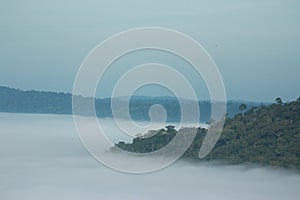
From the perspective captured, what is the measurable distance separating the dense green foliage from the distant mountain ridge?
10 cm

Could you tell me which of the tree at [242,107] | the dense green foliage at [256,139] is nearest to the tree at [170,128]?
the dense green foliage at [256,139]

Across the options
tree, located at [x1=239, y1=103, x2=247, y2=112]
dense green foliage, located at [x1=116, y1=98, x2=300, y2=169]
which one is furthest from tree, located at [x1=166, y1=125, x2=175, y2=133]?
tree, located at [x1=239, y1=103, x2=247, y2=112]

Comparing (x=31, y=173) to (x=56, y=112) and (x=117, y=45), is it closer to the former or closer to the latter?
(x=56, y=112)

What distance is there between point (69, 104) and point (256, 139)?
1.24 meters

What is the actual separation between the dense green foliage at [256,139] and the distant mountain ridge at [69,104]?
0.10 m

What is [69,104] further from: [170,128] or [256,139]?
[256,139]

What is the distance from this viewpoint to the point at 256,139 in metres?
3.29

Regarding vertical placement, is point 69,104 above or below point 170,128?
above

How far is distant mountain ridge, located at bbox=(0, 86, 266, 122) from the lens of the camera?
3.00m

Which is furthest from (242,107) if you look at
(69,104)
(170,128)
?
(69,104)

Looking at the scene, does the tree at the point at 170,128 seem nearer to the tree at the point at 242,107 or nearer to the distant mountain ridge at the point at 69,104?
the distant mountain ridge at the point at 69,104

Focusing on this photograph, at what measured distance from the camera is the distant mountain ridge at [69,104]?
3000 millimetres

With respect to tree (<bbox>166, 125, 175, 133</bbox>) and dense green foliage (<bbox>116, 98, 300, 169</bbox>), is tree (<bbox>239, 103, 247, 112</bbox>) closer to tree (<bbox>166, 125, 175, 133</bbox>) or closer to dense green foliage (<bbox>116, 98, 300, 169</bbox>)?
dense green foliage (<bbox>116, 98, 300, 169</bbox>)

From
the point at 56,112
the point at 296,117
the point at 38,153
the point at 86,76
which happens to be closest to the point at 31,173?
the point at 38,153
